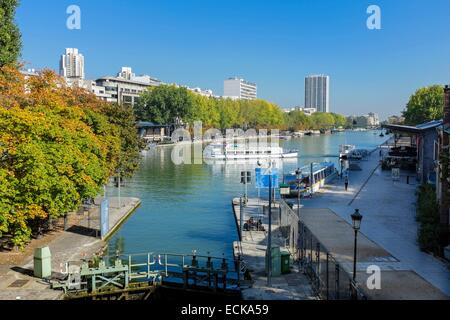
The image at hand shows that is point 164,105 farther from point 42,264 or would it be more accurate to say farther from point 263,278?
point 263,278

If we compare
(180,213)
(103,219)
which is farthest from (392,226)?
(103,219)

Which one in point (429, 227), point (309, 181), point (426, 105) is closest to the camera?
point (429, 227)

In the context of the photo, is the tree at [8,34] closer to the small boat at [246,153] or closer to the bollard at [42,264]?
the bollard at [42,264]

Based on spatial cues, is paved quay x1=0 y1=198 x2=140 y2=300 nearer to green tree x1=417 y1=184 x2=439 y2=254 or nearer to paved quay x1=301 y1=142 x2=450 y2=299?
paved quay x1=301 y1=142 x2=450 y2=299

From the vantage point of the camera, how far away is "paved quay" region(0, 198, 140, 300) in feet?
56.3

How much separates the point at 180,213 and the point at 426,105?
71.3m

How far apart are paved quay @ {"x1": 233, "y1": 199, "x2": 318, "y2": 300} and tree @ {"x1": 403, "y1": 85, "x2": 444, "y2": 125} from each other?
235 feet

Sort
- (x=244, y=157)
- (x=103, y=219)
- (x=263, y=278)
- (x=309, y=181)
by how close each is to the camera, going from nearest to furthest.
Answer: (x=263, y=278) → (x=103, y=219) → (x=309, y=181) → (x=244, y=157)

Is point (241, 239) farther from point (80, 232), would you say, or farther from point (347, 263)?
point (80, 232)

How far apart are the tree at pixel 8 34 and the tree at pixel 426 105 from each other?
7606 cm

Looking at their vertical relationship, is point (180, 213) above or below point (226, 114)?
below

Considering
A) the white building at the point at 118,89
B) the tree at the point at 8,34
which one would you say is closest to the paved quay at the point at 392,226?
the tree at the point at 8,34

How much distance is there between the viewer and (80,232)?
27375 millimetres

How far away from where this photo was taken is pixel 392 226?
28109mm
